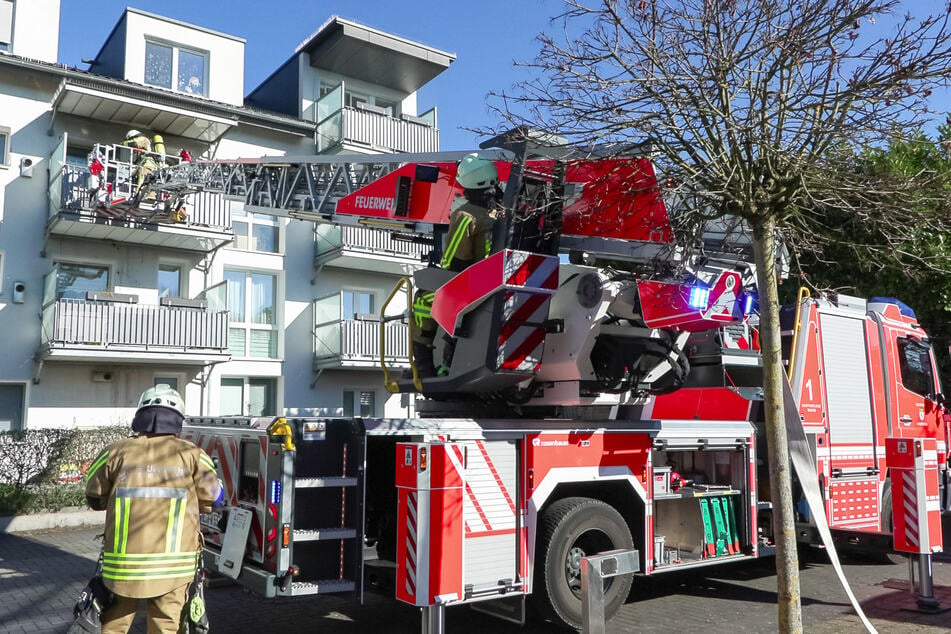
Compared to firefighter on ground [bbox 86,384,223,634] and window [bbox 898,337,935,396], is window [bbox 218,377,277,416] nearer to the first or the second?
window [bbox 898,337,935,396]

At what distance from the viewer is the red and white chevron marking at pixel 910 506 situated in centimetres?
731

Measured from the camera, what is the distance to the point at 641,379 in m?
7.07

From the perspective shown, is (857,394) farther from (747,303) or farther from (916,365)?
(747,303)

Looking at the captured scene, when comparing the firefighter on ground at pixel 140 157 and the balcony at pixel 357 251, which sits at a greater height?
the firefighter on ground at pixel 140 157

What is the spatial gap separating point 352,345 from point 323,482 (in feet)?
42.6

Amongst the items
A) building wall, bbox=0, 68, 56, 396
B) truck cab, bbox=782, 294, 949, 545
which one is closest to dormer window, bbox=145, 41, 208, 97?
building wall, bbox=0, 68, 56, 396

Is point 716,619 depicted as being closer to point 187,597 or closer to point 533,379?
point 533,379

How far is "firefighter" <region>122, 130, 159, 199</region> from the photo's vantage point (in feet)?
49.9

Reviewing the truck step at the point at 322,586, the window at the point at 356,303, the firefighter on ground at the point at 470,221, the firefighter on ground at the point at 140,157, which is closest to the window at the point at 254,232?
the window at the point at 356,303

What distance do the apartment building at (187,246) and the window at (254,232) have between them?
39 millimetres

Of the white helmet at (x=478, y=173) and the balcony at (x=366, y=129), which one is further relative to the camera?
the balcony at (x=366, y=129)

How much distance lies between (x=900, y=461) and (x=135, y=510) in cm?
670

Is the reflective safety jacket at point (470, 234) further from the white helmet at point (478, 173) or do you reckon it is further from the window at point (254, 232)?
the window at point (254, 232)

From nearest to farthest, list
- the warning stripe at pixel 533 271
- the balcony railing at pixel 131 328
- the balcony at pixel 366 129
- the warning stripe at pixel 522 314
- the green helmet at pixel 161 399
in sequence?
the green helmet at pixel 161 399 < the warning stripe at pixel 533 271 < the warning stripe at pixel 522 314 < the balcony railing at pixel 131 328 < the balcony at pixel 366 129
